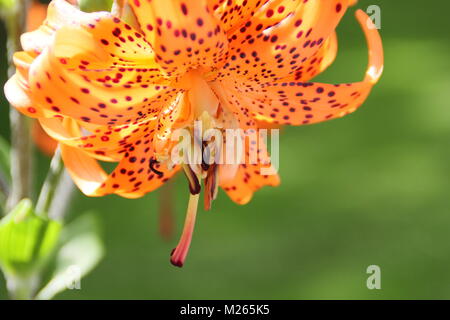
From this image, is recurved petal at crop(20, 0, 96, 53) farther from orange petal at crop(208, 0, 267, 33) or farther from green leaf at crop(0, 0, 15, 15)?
green leaf at crop(0, 0, 15, 15)

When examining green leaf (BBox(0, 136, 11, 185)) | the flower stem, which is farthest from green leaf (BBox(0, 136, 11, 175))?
the flower stem

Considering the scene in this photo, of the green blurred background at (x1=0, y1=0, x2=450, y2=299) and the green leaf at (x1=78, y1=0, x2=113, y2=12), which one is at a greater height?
the green blurred background at (x1=0, y1=0, x2=450, y2=299)

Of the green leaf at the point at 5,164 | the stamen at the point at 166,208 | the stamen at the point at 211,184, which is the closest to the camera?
the stamen at the point at 211,184

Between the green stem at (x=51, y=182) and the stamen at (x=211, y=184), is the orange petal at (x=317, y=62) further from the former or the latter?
the green stem at (x=51, y=182)

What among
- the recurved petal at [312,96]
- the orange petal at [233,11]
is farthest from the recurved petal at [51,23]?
the recurved petal at [312,96]

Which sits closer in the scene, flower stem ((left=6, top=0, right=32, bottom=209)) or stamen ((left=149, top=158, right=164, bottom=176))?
stamen ((left=149, top=158, right=164, bottom=176))

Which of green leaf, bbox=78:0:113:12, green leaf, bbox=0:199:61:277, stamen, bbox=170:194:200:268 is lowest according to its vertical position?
stamen, bbox=170:194:200:268

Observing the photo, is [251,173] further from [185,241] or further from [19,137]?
[19,137]

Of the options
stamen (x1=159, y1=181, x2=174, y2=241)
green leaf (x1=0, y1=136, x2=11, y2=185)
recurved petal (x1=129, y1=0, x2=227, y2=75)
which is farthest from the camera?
stamen (x1=159, y1=181, x2=174, y2=241)
